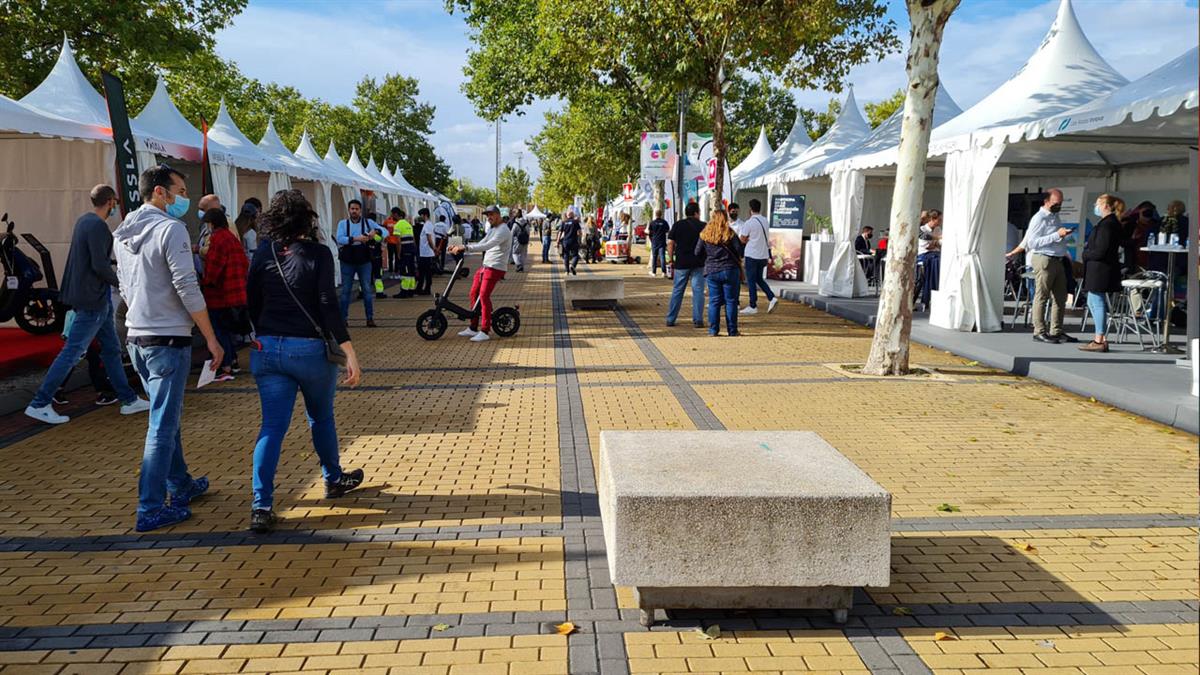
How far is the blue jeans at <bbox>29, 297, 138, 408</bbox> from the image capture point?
6.86m

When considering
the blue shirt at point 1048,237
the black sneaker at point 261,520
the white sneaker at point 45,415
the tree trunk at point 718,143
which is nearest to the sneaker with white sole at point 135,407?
the white sneaker at point 45,415

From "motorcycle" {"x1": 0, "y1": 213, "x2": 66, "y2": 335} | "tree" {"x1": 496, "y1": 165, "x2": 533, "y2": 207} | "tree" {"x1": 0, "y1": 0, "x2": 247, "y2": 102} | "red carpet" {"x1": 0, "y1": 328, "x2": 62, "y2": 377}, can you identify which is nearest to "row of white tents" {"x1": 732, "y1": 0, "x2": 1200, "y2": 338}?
"red carpet" {"x1": 0, "y1": 328, "x2": 62, "y2": 377}

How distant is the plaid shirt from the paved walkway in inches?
39.5

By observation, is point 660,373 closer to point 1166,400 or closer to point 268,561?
point 1166,400

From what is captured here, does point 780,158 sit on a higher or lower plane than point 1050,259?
higher

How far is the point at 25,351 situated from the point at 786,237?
16.2 metres

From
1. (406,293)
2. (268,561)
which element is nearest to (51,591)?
(268,561)

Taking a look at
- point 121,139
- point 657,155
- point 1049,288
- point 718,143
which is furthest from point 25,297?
point 657,155

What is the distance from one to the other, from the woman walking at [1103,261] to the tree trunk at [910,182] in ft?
7.90

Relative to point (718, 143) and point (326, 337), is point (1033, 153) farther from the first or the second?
point (326, 337)

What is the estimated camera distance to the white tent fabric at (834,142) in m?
19.6

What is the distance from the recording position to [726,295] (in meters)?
12.3

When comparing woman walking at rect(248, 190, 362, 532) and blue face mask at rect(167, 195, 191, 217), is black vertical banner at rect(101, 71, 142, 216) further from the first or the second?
woman walking at rect(248, 190, 362, 532)

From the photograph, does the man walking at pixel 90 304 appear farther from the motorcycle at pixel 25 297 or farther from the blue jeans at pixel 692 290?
the blue jeans at pixel 692 290
